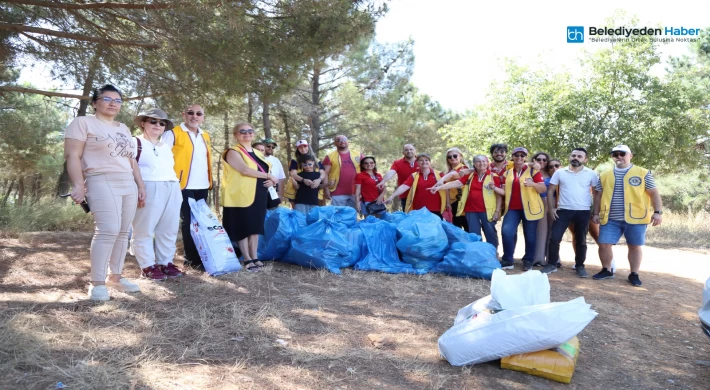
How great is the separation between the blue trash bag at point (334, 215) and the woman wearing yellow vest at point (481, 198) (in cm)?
122

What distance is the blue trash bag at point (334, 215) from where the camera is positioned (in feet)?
18.6

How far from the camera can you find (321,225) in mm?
5488

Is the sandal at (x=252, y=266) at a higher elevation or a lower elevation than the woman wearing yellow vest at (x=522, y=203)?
lower

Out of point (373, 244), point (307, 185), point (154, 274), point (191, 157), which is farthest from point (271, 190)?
point (154, 274)

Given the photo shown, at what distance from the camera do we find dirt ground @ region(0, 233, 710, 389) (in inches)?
101

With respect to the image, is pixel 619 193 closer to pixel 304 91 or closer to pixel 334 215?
pixel 334 215

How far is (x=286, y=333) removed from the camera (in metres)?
3.29

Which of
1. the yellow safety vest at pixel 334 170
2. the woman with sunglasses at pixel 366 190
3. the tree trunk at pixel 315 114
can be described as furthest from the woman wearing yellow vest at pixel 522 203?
the tree trunk at pixel 315 114

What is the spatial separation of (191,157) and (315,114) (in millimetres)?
13825

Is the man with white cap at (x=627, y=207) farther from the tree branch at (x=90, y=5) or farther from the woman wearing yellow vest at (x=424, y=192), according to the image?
the tree branch at (x=90, y=5)

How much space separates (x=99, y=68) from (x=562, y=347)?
20.9 feet

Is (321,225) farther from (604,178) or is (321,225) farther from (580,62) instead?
(580,62)

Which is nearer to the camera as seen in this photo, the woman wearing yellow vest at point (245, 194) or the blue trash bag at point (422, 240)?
the woman wearing yellow vest at point (245, 194)

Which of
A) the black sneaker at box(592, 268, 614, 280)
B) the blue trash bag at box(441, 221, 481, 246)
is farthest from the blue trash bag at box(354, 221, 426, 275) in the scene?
the black sneaker at box(592, 268, 614, 280)
